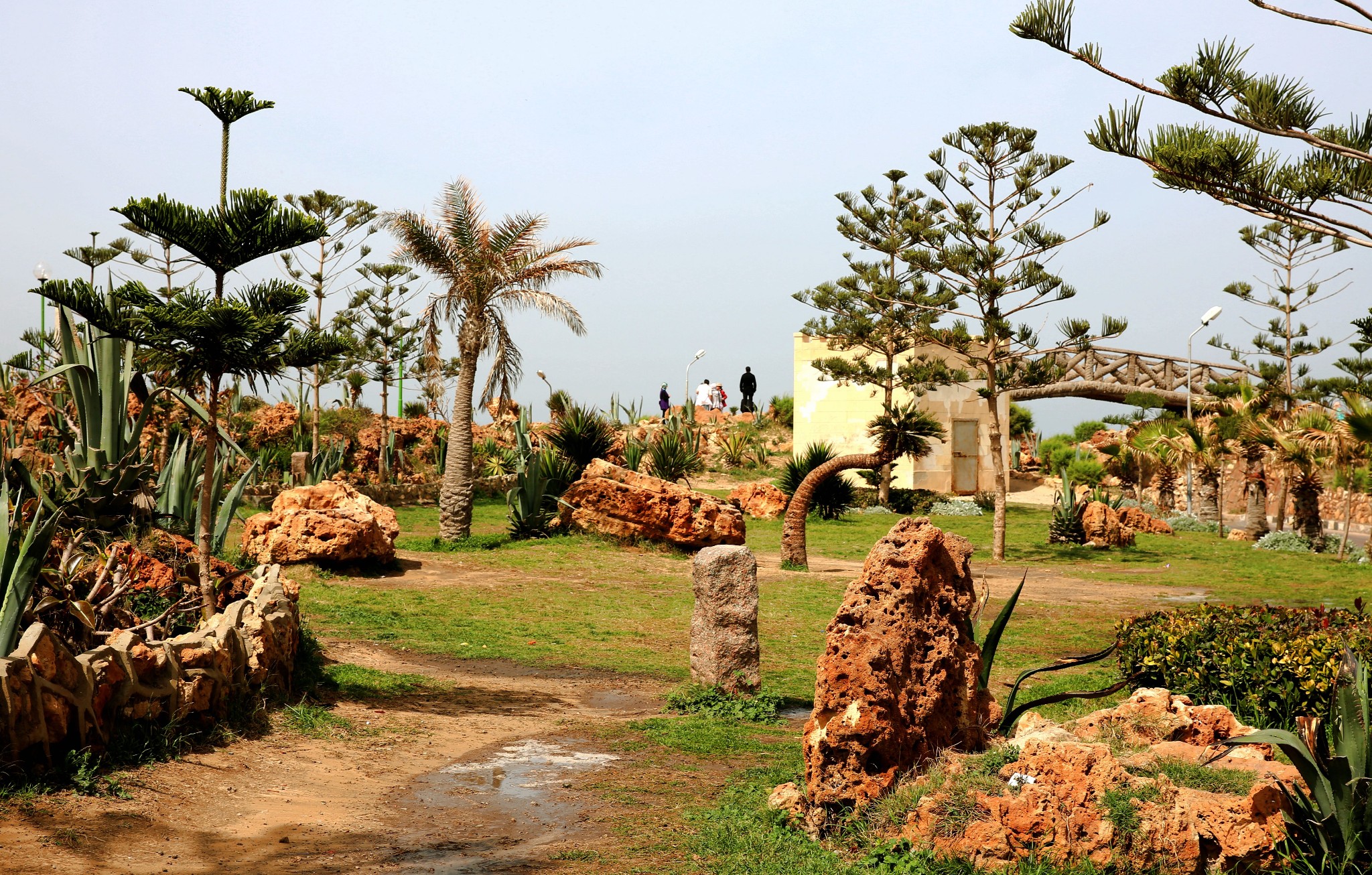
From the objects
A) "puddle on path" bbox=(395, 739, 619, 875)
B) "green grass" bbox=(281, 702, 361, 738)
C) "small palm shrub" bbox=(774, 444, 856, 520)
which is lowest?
A: "puddle on path" bbox=(395, 739, 619, 875)

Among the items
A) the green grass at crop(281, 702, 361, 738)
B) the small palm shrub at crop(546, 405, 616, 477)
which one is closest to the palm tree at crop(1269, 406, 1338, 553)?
the small palm shrub at crop(546, 405, 616, 477)

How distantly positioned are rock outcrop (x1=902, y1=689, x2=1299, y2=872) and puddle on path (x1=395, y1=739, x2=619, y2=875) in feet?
6.03

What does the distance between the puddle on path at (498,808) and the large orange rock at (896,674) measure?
4.61 ft

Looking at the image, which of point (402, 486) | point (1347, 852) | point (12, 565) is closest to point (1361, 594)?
point (1347, 852)

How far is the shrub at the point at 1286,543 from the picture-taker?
2081 cm

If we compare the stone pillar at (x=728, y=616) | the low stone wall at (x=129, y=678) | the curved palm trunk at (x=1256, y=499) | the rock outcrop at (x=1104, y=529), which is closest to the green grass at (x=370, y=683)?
the low stone wall at (x=129, y=678)

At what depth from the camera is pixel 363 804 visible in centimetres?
584

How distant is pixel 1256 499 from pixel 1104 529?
4.94 meters

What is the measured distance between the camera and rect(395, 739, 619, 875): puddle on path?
4.93m

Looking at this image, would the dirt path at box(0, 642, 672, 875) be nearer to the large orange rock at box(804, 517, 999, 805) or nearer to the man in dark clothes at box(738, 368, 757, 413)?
the large orange rock at box(804, 517, 999, 805)

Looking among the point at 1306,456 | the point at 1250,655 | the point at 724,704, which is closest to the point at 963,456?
the point at 1306,456

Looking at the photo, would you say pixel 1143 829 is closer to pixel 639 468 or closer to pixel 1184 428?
pixel 639 468

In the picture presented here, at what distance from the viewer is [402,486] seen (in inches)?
920

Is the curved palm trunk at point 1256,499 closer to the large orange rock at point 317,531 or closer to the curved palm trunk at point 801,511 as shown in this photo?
the curved palm trunk at point 801,511
